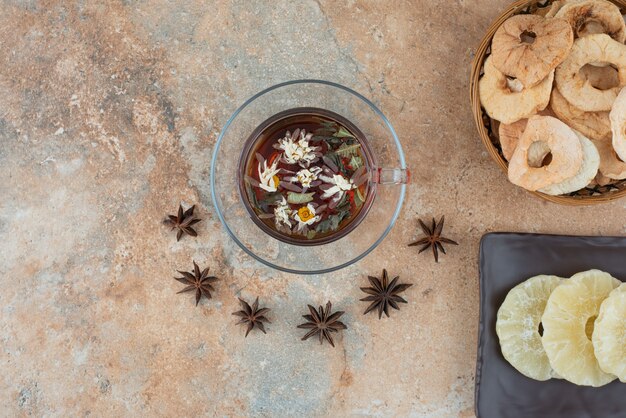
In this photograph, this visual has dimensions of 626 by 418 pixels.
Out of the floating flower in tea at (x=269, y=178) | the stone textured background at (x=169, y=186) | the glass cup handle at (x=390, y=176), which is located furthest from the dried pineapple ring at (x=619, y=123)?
the floating flower in tea at (x=269, y=178)

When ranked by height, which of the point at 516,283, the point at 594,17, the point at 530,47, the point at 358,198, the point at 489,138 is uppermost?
the point at 594,17

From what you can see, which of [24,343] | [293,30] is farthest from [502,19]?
[24,343]

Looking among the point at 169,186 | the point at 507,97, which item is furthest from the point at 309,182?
the point at 507,97

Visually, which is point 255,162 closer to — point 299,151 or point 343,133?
point 299,151

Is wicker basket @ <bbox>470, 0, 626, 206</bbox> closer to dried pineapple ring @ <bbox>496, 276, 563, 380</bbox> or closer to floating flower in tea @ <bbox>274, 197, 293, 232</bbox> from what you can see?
dried pineapple ring @ <bbox>496, 276, 563, 380</bbox>

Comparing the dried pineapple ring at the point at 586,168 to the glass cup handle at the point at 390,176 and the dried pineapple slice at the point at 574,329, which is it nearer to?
the dried pineapple slice at the point at 574,329

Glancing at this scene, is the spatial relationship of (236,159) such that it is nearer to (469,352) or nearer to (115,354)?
(115,354)
